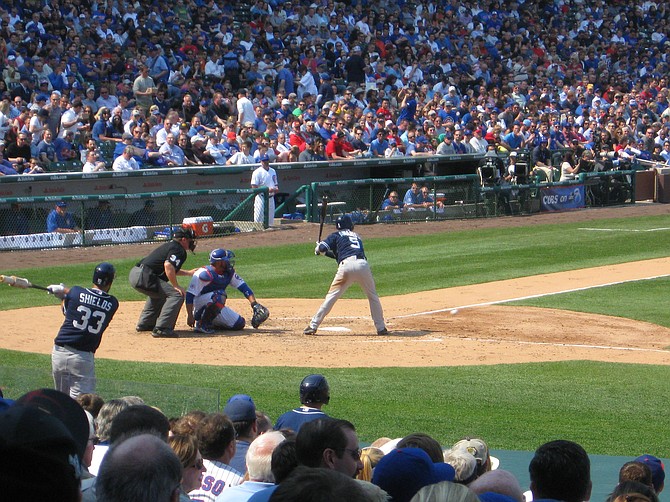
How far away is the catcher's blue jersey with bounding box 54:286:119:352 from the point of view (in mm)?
9172

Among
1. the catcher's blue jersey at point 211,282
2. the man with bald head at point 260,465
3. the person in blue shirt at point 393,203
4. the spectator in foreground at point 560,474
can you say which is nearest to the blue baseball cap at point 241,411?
the man with bald head at point 260,465

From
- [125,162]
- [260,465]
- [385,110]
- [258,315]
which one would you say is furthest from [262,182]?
[260,465]

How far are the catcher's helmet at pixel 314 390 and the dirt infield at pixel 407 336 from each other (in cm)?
518

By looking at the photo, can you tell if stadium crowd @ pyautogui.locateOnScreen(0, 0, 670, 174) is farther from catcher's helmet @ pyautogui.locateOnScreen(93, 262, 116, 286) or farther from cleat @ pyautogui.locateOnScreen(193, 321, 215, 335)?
catcher's helmet @ pyautogui.locateOnScreen(93, 262, 116, 286)

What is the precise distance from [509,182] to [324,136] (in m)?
5.22

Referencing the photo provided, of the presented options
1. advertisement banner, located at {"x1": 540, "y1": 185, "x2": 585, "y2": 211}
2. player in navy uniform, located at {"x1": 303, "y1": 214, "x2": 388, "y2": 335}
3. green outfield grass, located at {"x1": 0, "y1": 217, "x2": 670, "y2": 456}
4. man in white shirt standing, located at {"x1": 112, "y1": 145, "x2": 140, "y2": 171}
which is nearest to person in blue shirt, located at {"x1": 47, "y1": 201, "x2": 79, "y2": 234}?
man in white shirt standing, located at {"x1": 112, "y1": 145, "x2": 140, "y2": 171}

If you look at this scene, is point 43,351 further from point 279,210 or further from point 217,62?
point 217,62

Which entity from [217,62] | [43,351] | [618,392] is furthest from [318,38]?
[618,392]

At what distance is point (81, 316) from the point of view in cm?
920

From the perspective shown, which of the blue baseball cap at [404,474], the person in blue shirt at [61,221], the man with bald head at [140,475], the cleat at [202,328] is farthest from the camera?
the person in blue shirt at [61,221]

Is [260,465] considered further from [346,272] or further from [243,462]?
[346,272]

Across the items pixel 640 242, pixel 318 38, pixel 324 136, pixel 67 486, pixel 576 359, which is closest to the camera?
pixel 67 486

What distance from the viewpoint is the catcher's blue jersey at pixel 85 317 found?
917 centimetres

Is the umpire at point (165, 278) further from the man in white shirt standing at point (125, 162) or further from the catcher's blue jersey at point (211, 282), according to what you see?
the man in white shirt standing at point (125, 162)
